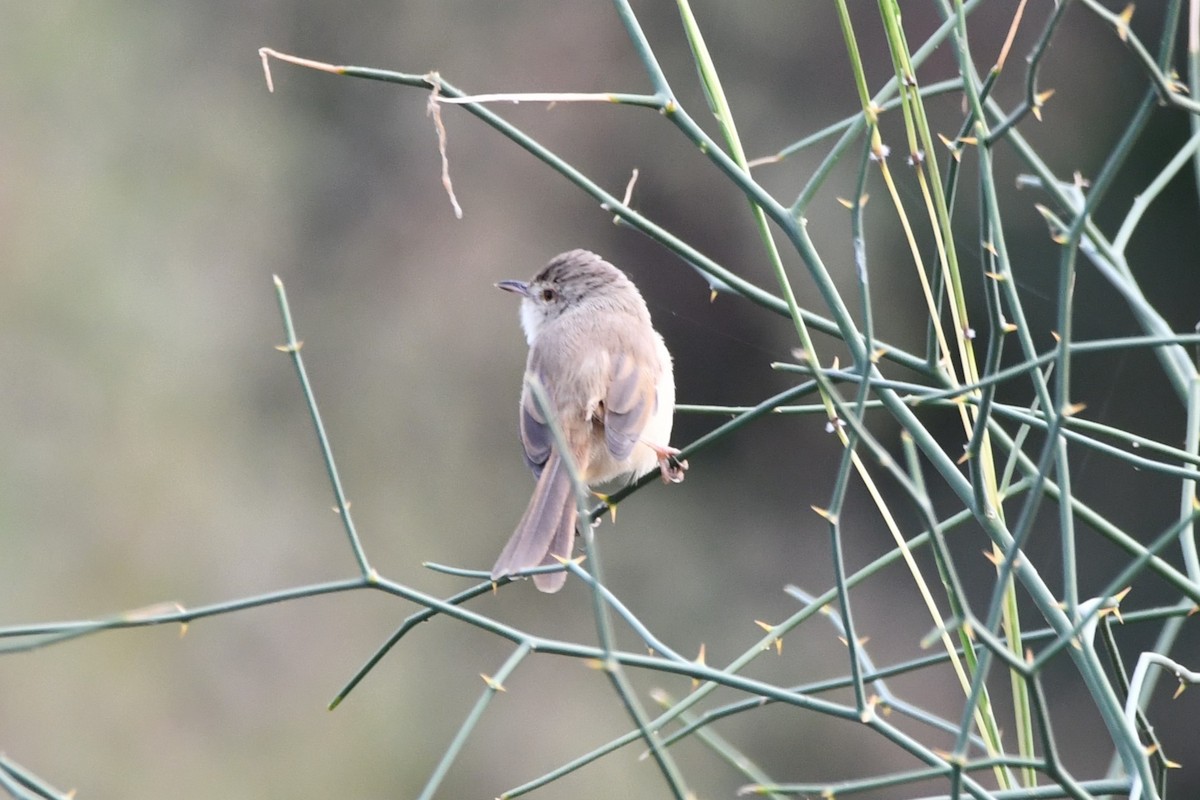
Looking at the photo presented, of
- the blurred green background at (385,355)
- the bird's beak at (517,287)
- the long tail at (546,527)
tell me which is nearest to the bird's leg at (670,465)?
the long tail at (546,527)

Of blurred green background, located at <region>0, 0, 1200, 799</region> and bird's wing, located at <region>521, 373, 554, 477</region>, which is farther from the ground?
blurred green background, located at <region>0, 0, 1200, 799</region>

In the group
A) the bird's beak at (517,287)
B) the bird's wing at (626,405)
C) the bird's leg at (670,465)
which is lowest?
the bird's leg at (670,465)

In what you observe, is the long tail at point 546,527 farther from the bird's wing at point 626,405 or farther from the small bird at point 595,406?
the bird's wing at point 626,405

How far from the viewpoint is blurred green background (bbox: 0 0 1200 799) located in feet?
32.6

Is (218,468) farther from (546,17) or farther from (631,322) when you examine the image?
(631,322)

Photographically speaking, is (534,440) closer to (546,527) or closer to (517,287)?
(546,527)

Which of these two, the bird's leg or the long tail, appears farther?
the bird's leg

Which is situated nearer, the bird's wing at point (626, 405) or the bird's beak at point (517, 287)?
the bird's wing at point (626, 405)

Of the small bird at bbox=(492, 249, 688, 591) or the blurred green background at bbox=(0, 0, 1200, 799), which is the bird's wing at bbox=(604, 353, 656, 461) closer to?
the small bird at bbox=(492, 249, 688, 591)

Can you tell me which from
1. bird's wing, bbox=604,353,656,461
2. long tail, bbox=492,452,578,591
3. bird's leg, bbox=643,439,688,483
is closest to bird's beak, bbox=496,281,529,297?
bird's wing, bbox=604,353,656,461

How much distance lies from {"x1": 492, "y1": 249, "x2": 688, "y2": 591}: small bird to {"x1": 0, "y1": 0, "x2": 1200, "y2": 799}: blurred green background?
5.58 m

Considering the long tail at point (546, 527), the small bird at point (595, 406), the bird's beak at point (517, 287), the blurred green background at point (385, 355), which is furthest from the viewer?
the blurred green background at point (385, 355)

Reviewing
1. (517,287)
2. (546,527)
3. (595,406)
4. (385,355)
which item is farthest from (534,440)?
(385,355)

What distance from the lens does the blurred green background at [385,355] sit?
9.93 m
